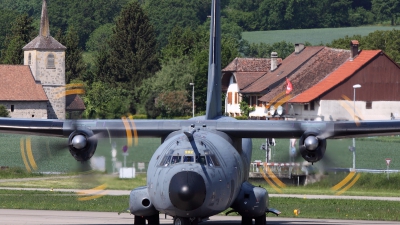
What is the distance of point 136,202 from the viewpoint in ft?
72.7

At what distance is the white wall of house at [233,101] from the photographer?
65438 mm

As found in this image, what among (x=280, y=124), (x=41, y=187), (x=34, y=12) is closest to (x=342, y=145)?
(x=280, y=124)

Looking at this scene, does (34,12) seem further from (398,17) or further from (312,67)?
(312,67)

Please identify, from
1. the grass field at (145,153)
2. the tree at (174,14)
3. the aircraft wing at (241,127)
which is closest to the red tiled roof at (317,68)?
the grass field at (145,153)

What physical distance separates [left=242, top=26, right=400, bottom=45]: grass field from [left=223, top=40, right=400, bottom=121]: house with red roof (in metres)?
50.0

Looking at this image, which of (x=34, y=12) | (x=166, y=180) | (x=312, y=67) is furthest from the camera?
(x=34, y=12)

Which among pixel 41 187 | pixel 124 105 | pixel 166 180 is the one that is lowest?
pixel 41 187

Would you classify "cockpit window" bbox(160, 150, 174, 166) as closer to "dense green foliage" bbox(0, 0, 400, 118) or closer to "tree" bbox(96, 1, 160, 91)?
"dense green foliage" bbox(0, 0, 400, 118)

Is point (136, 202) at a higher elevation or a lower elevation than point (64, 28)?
lower

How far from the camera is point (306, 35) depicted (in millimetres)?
145875

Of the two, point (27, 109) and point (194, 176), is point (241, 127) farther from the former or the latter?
point (27, 109)

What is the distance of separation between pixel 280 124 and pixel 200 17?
13933 centimetres

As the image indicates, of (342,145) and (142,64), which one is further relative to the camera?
(142,64)

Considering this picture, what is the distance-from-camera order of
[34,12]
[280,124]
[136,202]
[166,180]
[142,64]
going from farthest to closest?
[34,12] → [142,64] → [280,124] → [136,202] → [166,180]
